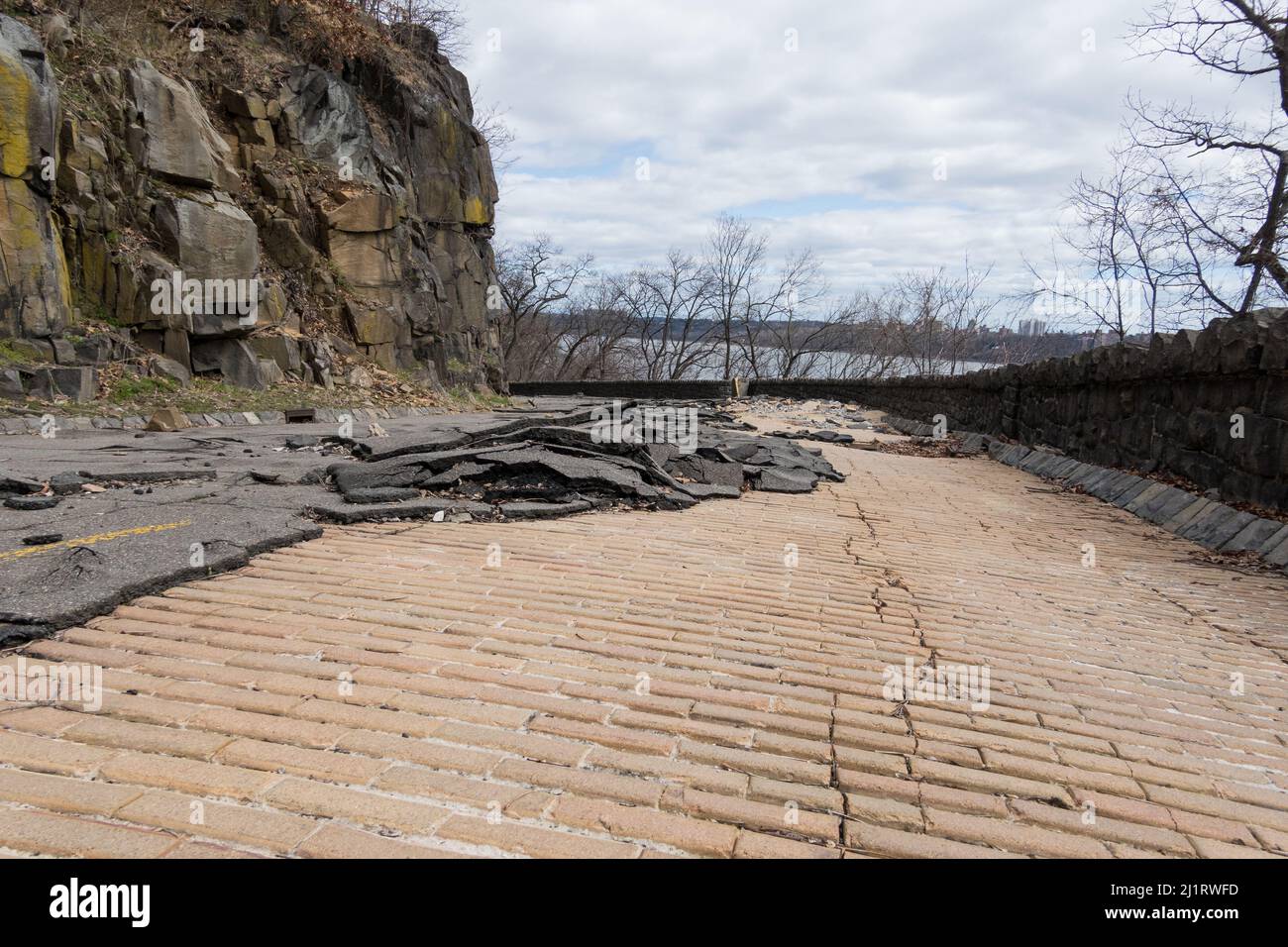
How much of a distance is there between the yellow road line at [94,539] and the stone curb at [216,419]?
299 inches

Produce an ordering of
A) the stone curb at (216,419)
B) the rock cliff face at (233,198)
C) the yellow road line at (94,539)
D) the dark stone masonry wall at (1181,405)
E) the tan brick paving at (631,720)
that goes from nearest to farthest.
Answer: the tan brick paving at (631,720) → the yellow road line at (94,539) → the dark stone masonry wall at (1181,405) → the stone curb at (216,419) → the rock cliff face at (233,198)

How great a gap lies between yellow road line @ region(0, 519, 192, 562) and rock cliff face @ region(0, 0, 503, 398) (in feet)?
28.9

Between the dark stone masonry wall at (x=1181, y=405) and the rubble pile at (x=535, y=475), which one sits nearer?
the rubble pile at (x=535, y=475)

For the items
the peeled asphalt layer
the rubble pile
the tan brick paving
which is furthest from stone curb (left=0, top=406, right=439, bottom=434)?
the tan brick paving

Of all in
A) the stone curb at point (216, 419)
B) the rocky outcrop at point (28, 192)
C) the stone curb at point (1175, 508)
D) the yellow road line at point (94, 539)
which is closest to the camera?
the yellow road line at point (94, 539)

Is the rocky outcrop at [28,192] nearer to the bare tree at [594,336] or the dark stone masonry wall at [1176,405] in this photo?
the dark stone masonry wall at [1176,405]

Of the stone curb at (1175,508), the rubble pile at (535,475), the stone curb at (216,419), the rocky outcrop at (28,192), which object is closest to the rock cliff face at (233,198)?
the rocky outcrop at (28,192)

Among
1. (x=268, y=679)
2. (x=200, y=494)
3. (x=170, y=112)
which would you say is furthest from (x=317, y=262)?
(x=268, y=679)

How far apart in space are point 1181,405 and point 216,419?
13.4m

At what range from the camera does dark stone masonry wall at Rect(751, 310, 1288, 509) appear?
606cm

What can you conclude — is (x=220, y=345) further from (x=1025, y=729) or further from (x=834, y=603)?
(x=1025, y=729)

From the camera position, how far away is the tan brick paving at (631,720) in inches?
70.5

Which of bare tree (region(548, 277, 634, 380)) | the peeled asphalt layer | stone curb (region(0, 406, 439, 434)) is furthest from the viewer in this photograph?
bare tree (region(548, 277, 634, 380))

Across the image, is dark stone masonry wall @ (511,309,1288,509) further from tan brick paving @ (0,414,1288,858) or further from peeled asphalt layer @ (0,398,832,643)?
peeled asphalt layer @ (0,398,832,643)
